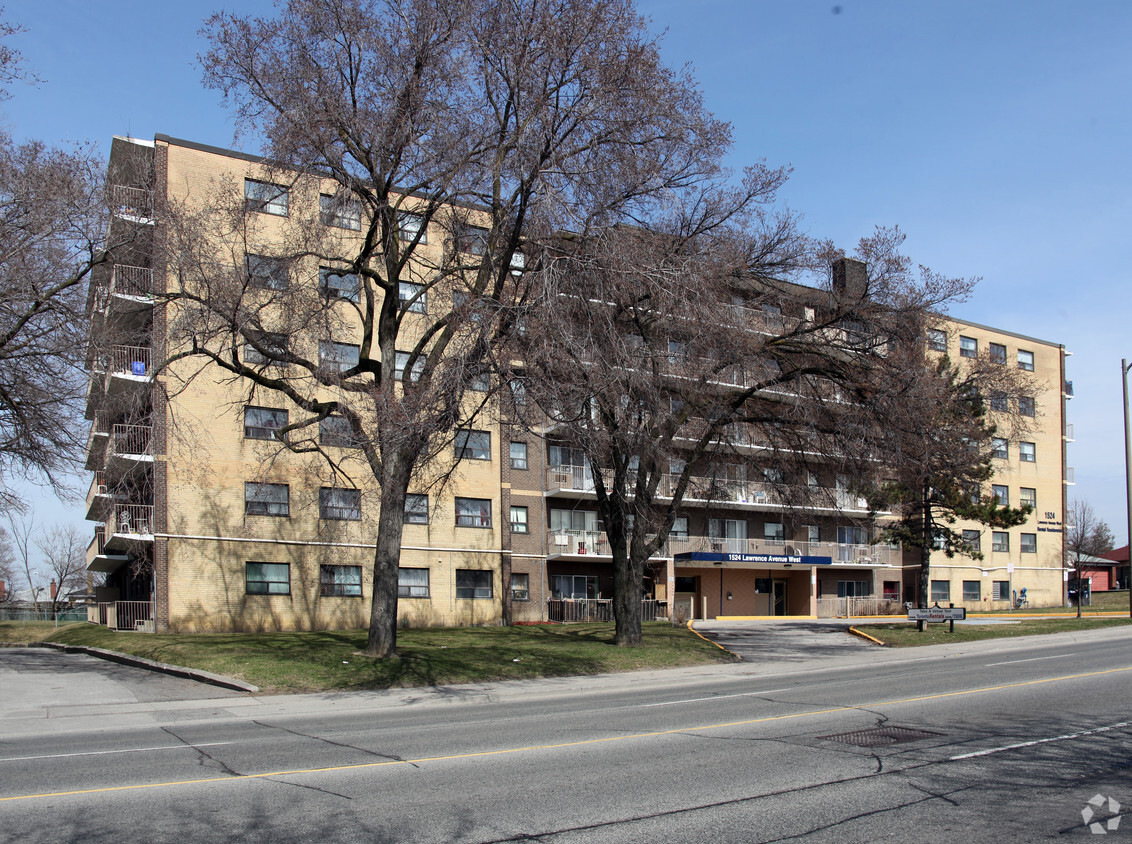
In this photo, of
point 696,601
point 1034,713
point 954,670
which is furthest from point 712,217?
point 696,601

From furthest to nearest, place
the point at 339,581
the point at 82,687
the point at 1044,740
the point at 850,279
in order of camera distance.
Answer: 1. the point at 339,581
2. the point at 850,279
3. the point at 82,687
4. the point at 1044,740

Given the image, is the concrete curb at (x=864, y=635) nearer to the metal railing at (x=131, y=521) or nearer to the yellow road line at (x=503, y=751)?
the yellow road line at (x=503, y=751)

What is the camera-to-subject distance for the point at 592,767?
971 centimetres

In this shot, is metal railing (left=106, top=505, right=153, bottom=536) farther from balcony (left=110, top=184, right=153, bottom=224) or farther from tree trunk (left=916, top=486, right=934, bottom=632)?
tree trunk (left=916, top=486, right=934, bottom=632)

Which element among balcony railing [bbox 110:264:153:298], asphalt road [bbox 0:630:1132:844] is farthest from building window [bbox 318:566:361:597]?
asphalt road [bbox 0:630:1132:844]

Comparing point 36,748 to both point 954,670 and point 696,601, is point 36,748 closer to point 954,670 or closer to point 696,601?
point 954,670

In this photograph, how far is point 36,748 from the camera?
458 inches

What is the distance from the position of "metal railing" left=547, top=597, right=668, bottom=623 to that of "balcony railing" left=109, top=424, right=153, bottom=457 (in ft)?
55.3

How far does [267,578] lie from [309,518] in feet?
8.26

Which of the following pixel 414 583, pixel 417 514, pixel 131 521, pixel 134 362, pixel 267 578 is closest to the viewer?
pixel 134 362

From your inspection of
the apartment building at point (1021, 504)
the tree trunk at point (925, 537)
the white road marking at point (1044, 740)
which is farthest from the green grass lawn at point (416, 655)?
the apartment building at point (1021, 504)

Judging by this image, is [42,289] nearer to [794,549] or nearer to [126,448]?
[126,448]

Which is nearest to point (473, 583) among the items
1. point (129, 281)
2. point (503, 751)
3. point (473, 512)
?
point (473, 512)

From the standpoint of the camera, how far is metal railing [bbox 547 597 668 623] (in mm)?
39219
